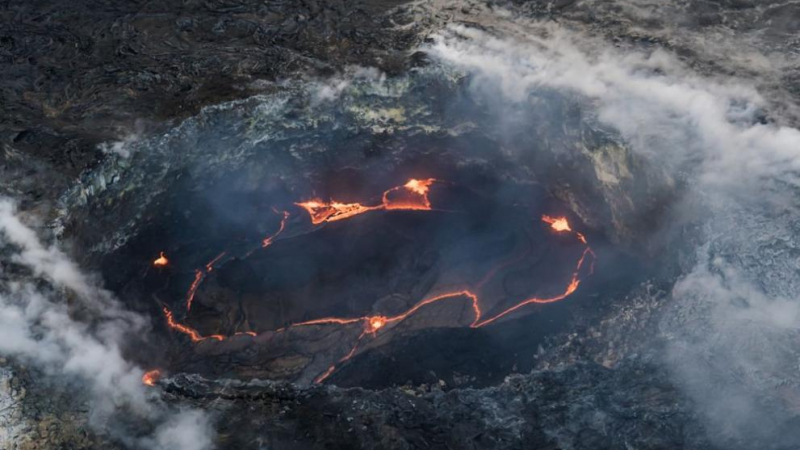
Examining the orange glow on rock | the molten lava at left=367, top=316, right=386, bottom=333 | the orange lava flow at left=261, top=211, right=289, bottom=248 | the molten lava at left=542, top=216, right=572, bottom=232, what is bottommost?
the molten lava at left=367, top=316, right=386, bottom=333

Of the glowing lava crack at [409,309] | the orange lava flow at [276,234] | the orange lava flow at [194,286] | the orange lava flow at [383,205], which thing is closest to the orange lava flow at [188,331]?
the glowing lava crack at [409,309]

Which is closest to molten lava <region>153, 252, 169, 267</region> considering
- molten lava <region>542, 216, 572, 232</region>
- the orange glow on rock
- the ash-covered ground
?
the ash-covered ground

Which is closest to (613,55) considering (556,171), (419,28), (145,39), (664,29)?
(664,29)

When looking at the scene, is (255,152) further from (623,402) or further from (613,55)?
(623,402)

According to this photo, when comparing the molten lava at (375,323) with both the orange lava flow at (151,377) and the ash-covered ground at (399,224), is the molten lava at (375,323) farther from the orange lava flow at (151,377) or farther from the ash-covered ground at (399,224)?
the orange lava flow at (151,377)

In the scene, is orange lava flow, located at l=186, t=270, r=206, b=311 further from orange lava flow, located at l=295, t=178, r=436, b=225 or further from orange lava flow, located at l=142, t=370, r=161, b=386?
orange lava flow, located at l=295, t=178, r=436, b=225
